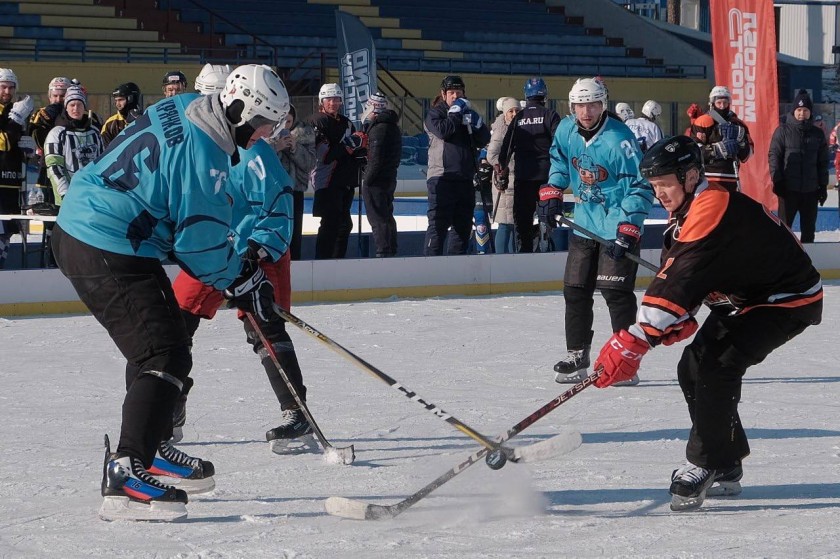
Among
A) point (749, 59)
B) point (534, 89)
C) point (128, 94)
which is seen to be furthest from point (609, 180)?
point (749, 59)

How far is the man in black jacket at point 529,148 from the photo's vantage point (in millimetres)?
8930

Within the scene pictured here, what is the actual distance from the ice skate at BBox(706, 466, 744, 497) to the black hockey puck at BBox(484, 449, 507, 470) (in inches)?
23.3

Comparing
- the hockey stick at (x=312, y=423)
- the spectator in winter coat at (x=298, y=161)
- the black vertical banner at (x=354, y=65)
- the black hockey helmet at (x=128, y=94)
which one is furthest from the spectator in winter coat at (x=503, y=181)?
the black vertical banner at (x=354, y=65)

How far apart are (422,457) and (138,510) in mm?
1153

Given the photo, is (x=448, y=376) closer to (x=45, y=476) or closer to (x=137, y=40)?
(x=45, y=476)

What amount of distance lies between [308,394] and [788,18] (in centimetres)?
3054

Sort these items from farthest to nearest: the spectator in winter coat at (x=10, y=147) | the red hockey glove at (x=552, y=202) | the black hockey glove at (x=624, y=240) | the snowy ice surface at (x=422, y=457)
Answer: the spectator in winter coat at (x=10, y=147)
the red hockey glove at (x=552, y=202)
the black hockey glove at (x=624, y=240)
the snowy ice surface at (x=422, y=457)

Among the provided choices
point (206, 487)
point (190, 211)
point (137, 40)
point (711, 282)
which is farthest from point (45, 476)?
point (137, 40)

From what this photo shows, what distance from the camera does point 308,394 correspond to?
5402 millimetres

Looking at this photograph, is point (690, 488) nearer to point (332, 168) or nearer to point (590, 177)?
point (590, 177)

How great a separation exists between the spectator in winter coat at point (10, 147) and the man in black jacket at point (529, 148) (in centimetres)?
321

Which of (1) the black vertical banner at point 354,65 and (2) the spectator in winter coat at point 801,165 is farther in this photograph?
(1) the black vertical banner at point 354,65

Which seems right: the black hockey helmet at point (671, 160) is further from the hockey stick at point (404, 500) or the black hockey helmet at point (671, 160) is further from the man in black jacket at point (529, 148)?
the man in black jacket at point (529, 148)

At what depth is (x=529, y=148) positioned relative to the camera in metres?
8.95
